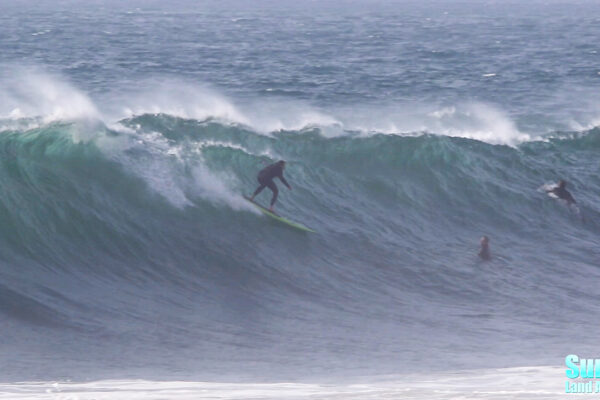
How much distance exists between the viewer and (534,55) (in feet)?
181

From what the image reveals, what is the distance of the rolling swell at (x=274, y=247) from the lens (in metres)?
13.3

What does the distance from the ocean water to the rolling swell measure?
0.05 meters

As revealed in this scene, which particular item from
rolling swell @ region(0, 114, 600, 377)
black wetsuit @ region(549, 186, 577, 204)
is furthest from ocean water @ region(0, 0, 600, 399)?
black wetsuit @ region(549, 186, 577, 204)

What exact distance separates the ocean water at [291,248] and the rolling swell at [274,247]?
0.05 m

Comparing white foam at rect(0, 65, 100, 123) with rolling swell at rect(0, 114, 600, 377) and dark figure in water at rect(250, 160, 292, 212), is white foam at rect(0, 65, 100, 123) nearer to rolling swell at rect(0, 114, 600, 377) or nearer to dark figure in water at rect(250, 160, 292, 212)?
rolling swell at rect(0, 114, 600, 377)

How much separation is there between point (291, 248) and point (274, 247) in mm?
354

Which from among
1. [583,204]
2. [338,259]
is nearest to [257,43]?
[583,204]

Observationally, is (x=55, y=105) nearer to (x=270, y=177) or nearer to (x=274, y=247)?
(x=270, y=177)

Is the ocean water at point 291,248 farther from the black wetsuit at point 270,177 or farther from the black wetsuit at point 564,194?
the black wetsuit at point 270,177

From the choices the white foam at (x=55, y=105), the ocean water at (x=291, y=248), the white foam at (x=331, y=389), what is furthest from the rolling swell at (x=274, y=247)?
the white foam at (x=331, y=389)

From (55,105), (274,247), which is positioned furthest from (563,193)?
(55,105)

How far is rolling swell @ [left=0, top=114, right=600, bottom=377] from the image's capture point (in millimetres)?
13305

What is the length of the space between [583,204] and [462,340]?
30.5 feet

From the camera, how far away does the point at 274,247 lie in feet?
56.6
